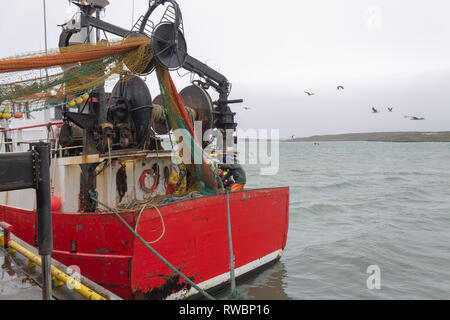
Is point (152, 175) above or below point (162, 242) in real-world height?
above

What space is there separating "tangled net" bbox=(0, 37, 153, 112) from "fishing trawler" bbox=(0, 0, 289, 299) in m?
0.02

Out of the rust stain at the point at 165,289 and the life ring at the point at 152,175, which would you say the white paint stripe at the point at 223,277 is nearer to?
the rust stain at the point at 165,289

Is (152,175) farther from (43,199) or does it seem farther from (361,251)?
(361,251)

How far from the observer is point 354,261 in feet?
32.2

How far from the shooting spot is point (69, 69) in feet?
18.1

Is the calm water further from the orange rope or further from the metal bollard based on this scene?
the orange rope

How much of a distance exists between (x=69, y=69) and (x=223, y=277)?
184 inches

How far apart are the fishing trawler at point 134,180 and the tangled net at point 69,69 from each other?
0.02 meters

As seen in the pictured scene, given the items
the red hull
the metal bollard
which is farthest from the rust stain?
the metal bollard

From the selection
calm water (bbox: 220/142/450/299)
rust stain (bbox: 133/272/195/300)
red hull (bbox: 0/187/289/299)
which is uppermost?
red hull (bbox: 0/187/289/299)

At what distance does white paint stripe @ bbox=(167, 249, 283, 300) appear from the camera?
6.11 meters

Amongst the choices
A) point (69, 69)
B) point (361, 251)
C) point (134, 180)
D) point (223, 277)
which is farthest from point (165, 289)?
point (361, 251)

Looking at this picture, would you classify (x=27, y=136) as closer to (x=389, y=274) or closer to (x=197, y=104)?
(x=197, y=104)

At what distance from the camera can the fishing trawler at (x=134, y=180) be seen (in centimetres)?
551
